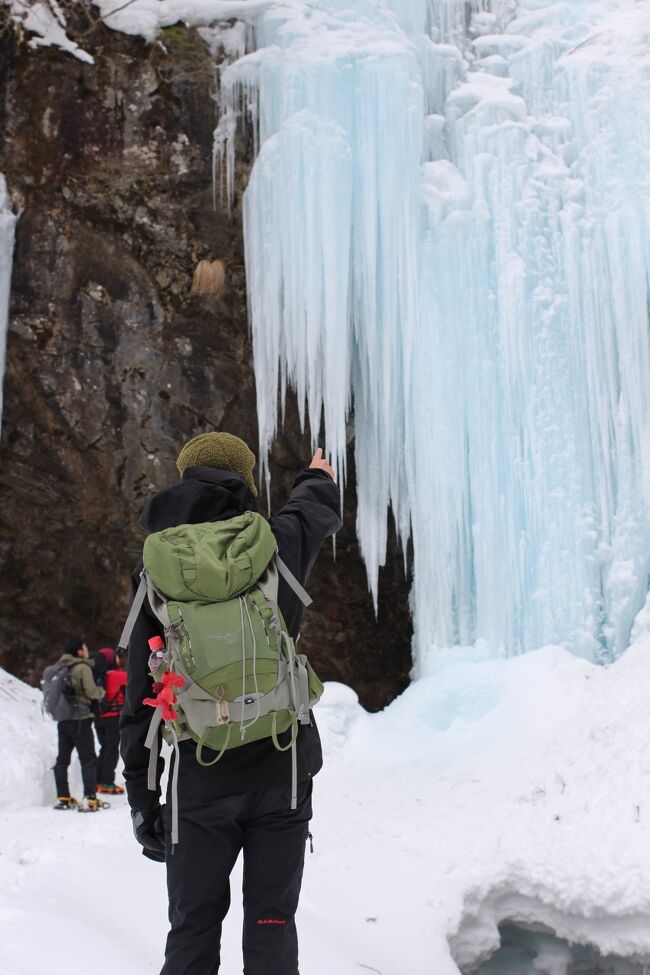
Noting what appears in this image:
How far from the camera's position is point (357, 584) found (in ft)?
35.2

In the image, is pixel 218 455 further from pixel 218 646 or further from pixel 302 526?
pixel 218 646

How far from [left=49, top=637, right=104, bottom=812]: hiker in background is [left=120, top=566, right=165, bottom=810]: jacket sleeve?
3919mm

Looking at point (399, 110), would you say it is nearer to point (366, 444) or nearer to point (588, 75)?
point (588, 75)

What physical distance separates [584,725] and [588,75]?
657 cm

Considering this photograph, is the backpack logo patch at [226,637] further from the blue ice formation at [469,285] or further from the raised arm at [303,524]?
the blue ice formation at [469,285]

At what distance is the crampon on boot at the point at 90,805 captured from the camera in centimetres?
574

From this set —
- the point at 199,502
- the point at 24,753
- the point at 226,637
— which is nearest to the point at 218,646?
the point at 226,637

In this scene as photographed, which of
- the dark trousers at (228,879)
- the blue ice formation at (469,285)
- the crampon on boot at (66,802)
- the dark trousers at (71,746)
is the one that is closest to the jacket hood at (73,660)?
the dark trousers at (71,746)

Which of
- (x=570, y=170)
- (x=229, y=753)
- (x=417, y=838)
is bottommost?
(x=417, y=838)

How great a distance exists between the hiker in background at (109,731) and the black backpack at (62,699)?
16.7 inches

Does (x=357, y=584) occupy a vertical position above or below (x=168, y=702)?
below

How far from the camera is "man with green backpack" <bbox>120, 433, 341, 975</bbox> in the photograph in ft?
6.72

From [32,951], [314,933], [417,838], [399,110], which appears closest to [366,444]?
[399,110]

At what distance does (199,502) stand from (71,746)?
446cm
